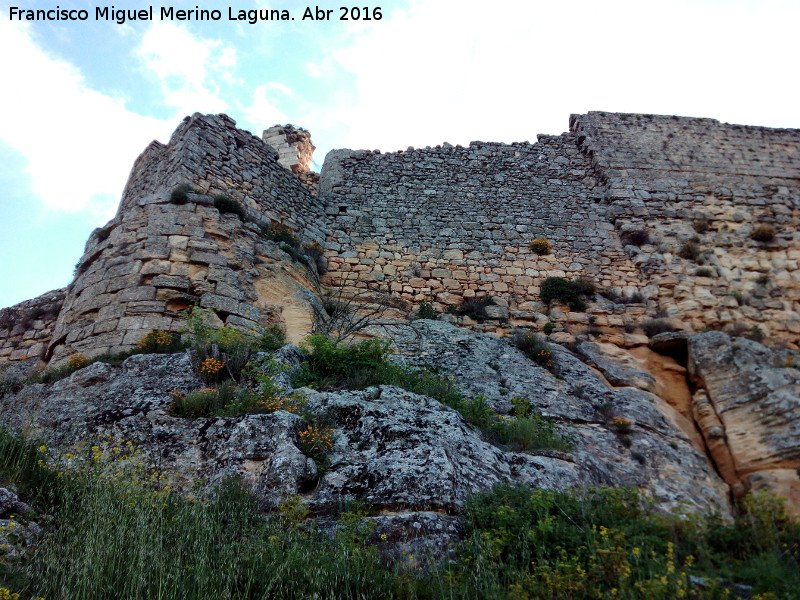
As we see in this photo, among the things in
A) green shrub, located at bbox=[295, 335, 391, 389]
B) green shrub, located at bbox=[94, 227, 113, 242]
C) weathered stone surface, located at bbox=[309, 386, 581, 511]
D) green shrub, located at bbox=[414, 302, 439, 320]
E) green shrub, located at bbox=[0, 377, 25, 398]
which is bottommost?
weathered stone surface, located at bbox=[309, 386, 581, 511]

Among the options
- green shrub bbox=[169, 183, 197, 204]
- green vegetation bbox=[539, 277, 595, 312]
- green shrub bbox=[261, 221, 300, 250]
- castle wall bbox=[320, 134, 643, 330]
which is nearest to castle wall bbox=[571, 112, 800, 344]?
castle wall bbox=[320, 134, 643, 330]

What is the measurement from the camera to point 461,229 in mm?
12656

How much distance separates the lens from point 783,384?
346 inches

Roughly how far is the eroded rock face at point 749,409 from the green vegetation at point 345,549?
9.59ft

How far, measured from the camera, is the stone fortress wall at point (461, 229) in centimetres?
928

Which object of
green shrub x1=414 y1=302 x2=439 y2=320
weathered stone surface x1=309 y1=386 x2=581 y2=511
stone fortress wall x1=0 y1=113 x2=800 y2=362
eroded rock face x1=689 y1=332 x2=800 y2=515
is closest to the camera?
weathered stone surface x1=309 y1=386 x2=581 y2=511

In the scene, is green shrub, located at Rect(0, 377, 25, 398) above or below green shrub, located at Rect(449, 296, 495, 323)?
below

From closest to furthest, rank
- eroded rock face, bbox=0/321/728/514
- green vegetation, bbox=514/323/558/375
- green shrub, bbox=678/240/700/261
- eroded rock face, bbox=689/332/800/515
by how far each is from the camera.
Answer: eroded rock face, bbox=0/321/728/514
eroded rock face, bbox=689/332/800/515
green vegetation, bbox=514/323/558/375
green shrub, bbox=678/240/700/261

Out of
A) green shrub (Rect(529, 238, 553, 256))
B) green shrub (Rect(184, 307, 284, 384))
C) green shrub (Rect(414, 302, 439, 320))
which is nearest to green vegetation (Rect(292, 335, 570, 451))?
green shrub (Rect(184, 307, 284, 384))

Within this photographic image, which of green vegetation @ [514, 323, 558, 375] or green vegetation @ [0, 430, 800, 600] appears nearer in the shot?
green vegetation @ [0, 430, 800, 600]

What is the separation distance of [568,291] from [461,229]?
7.79ft

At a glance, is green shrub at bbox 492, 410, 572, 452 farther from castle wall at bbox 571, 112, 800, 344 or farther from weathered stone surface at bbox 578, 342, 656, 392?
castle wall at bbox 571, 112, 800, 344

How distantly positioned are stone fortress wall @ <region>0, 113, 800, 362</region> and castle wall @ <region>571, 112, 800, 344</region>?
36mm

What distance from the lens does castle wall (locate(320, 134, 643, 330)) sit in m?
11.8
